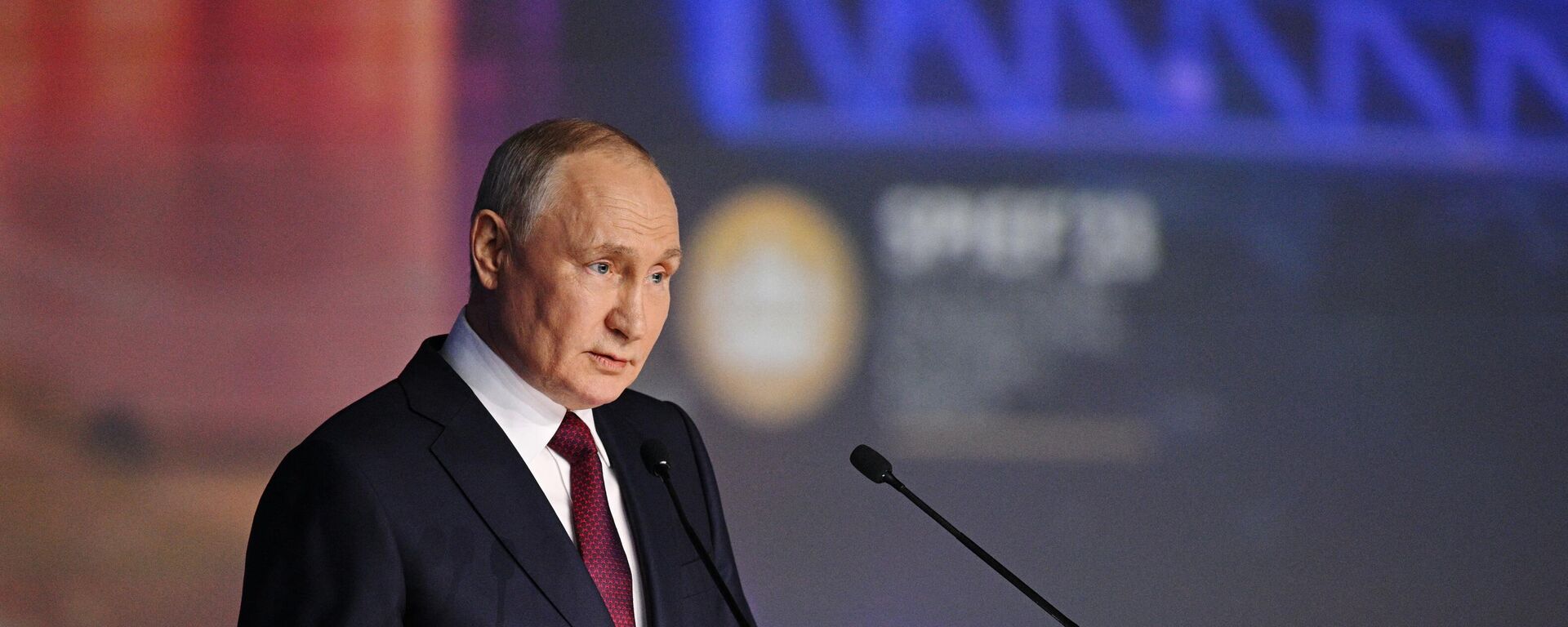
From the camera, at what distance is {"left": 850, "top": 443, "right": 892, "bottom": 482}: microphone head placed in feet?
5.48

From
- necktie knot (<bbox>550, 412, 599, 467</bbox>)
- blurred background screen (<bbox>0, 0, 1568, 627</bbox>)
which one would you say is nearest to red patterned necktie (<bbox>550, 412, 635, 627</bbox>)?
necktie knot (<bbox>550, 412, 599, 467</bbox>)

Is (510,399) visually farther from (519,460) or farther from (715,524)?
(715,524)

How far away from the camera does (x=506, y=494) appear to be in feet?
5.19

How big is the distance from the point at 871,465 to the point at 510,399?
0.44 meters

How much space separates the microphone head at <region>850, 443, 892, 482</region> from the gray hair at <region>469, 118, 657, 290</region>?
1.42ft

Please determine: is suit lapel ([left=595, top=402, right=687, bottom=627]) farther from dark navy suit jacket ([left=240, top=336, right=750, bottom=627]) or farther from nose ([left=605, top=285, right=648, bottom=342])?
nose ([left=605, top=285, right=648, bottom=342])

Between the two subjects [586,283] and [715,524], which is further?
[715,524]

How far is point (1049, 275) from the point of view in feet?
11.0

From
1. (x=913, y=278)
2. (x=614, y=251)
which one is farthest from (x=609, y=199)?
(x=913, y=278)

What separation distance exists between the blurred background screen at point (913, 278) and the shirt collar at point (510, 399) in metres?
1.53

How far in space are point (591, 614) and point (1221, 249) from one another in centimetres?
231

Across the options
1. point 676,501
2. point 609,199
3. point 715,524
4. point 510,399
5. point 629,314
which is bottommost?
point 715,524

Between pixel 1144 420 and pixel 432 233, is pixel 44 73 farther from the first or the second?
pixel 1144 420

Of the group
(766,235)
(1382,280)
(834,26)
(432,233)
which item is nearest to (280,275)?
(432,233)
